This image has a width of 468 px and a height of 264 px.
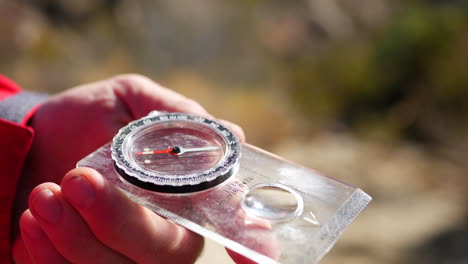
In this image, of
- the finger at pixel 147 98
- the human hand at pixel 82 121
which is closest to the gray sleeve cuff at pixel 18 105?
the human hand at pixel 82 121

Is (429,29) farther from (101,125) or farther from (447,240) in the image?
(101,125)

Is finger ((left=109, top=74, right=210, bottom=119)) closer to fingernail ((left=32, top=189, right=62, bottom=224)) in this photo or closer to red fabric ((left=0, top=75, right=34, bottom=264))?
red fabric ((left=0, top=75, right=34, bottom=264))

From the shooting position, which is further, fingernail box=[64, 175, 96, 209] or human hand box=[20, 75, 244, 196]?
human hand box=[20, 75, 244, 196]

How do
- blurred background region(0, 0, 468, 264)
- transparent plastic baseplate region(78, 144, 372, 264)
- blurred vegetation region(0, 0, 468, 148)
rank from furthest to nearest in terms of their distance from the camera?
blurred vegetation region(0, 0, 468, 148), blurred background region(0, 0, 468, 264), transparent plastic baseplate region(78, 144, 372, 264)

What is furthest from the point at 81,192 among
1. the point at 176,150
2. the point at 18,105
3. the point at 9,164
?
the point at 18,105

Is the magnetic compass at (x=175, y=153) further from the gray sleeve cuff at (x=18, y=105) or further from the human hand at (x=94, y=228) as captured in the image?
the gray sleeve cuff at (x=18, y=105)

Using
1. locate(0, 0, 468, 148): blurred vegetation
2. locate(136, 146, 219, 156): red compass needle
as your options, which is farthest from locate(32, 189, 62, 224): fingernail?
locate(0, 0, 468, 148): blurred vegetation

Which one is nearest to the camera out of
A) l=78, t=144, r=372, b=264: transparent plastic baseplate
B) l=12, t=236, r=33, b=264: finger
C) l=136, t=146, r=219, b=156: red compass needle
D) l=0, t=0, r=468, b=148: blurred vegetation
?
l=78, t=144, r=372, b=264: transparent plastic baseplate
